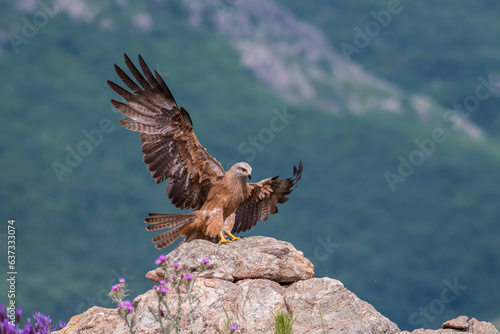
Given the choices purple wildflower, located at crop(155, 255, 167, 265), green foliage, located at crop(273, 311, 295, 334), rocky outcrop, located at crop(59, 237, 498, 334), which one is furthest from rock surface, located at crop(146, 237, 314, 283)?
purple wildflower, located at crop(155, 255, 167, 265)

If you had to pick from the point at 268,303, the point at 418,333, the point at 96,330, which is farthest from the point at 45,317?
the point at 418,333

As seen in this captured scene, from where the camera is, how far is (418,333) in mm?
6625

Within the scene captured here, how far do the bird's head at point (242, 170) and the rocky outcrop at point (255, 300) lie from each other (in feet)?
3.75

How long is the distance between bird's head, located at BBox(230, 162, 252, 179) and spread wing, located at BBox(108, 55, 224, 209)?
1.04 ft

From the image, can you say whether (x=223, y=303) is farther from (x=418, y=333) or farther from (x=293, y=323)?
(x=418, y=333)

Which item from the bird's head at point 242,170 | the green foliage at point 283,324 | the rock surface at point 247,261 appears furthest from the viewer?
the bird's head at point 242,170

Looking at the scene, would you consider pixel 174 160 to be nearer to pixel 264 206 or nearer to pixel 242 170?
pixel 242 170

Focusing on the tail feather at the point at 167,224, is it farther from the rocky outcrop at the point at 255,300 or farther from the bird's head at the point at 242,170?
the rocky outcrop at the point at 255,300

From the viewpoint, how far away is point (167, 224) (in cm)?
805

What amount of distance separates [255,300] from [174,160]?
301 cm

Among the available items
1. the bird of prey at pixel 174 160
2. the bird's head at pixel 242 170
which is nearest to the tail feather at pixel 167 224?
the bird of prey at pixel 174 160

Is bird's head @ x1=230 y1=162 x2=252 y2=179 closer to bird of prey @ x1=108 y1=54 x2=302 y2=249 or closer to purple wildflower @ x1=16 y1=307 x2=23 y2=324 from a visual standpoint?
bird of prey @ x1=108 y1=54 x2=302 y2=249

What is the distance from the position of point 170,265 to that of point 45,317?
165cm

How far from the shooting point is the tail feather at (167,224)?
8031mm
